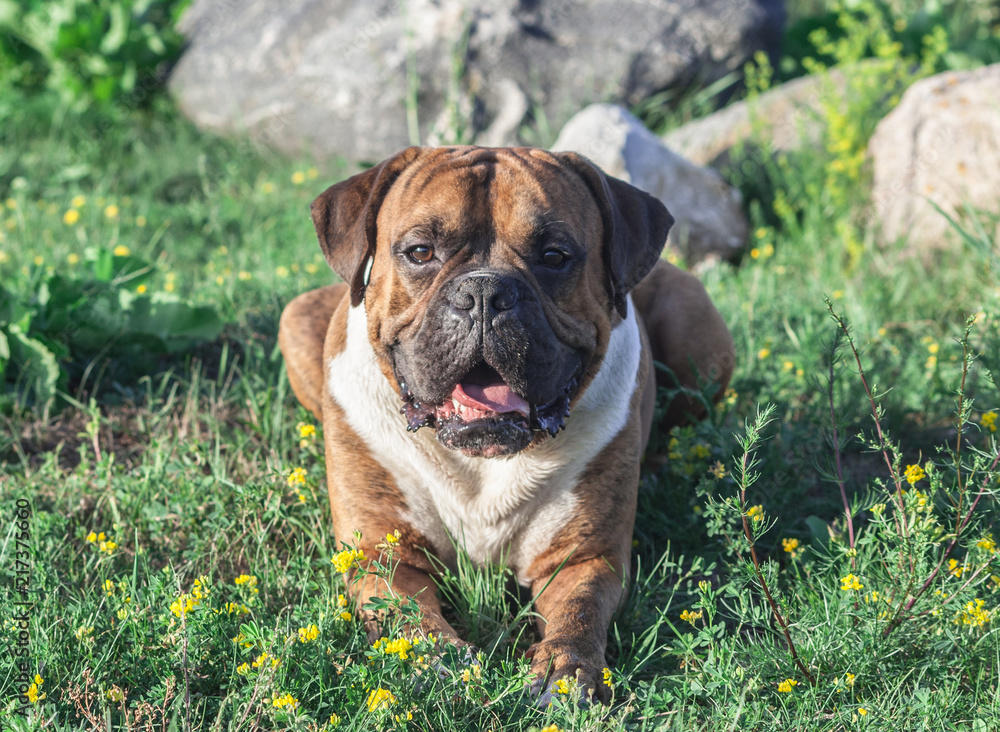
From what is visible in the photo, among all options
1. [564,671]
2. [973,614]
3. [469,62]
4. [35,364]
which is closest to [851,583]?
[973,614]

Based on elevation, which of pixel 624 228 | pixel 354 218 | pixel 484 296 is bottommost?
pixel 624 228

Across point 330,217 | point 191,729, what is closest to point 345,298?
point 330,217

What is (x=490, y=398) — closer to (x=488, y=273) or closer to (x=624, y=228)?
(x=488, y=273)

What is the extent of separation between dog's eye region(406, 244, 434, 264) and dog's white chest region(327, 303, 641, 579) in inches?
15.7

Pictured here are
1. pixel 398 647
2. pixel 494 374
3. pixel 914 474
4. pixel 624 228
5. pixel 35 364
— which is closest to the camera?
pixel 398 647

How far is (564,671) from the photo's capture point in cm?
254

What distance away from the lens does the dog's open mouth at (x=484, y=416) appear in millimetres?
2775

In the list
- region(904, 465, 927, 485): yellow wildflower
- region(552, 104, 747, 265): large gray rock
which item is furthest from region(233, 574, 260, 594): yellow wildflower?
region(552, 104, 747, 265): large gray rock

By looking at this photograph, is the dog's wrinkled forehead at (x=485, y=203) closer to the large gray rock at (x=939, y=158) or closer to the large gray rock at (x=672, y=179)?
the large gray rock at (x=672, y=179)

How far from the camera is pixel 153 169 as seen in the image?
22.9 ft

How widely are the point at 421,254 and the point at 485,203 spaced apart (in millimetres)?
259

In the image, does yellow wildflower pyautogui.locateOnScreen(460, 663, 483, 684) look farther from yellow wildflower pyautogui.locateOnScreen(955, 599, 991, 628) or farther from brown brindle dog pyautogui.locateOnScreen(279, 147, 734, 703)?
yellow wildflower pyautogui.locateOnScreen(955, 599, 991, 628)

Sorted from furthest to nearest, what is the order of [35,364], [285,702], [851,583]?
[35,364] → [851,583] → [285,702]

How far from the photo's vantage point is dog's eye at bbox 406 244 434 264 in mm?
2887
